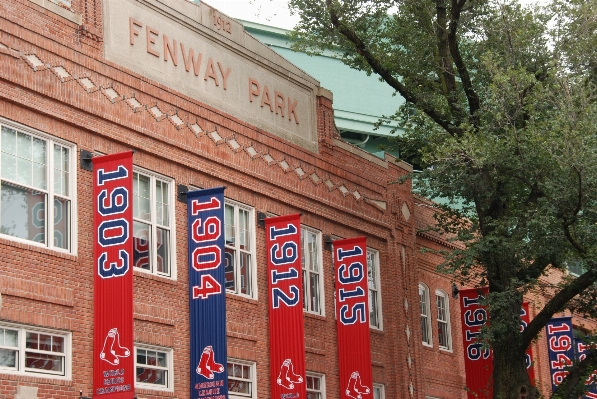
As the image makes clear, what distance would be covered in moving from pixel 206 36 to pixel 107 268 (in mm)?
6589

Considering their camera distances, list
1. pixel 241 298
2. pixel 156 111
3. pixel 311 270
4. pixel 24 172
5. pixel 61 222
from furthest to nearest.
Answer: pixel 311 270
pixel 241 298
pixel 156 111
pixel 61 222
pixel 24 172

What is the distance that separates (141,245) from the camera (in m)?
20.2

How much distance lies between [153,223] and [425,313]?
11.8m

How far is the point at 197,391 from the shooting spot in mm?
19703

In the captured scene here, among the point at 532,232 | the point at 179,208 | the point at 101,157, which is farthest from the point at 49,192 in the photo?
the point at 532,232

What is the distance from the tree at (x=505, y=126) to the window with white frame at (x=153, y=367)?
7198mm

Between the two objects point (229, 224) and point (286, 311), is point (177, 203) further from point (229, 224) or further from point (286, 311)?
point (286, 311)

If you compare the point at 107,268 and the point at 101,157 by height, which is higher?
the point at 101,157

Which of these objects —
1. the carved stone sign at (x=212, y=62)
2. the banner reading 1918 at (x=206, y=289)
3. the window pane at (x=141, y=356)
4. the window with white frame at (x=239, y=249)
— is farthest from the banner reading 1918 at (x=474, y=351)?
the window pane at (x=141, y=356)

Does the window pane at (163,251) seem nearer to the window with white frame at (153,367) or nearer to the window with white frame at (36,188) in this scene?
the window with white frame at (153,367)

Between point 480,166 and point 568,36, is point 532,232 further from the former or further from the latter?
point 568,36

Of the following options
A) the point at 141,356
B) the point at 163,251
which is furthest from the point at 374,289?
the point at 141,356

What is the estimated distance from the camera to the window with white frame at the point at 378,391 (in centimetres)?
2670

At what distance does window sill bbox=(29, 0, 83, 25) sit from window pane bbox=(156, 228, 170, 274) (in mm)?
4153
